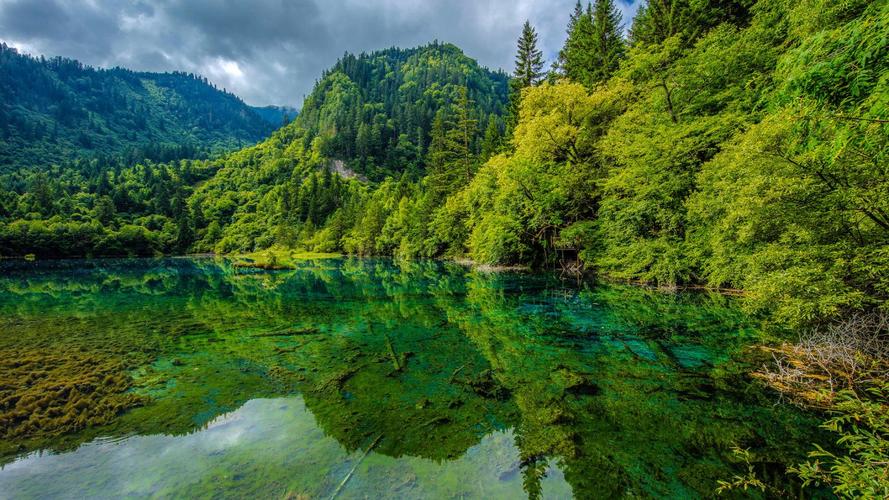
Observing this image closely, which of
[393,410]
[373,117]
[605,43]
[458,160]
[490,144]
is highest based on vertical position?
[373,117]

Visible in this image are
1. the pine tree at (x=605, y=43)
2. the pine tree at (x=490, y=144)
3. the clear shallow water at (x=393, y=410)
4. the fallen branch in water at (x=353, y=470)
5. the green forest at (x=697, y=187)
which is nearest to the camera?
the fallen branch in water at (x=353, y=470)

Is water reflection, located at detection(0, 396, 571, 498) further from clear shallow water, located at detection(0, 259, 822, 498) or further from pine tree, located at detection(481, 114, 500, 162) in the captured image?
pine tree, located at detection(481, 114, 500, 162)

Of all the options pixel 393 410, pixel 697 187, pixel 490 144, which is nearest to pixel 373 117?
pixel 490 144

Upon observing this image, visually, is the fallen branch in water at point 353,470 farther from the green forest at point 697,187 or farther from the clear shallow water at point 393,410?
the green forest at point 697,187

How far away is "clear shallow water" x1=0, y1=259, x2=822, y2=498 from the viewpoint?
4.50 meters

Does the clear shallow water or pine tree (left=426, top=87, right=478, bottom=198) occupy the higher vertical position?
pine tree (left=426, top=87, right=478, bottom=198)

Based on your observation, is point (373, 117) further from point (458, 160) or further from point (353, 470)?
point (353, 470)

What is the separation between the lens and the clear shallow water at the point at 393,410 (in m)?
4.50

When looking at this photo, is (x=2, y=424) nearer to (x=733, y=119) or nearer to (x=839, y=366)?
(x=839, y=366)

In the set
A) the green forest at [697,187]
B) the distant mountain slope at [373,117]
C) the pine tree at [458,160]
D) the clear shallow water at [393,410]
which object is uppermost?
the distant mountain slope at [373,117]

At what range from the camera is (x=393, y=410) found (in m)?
6.34

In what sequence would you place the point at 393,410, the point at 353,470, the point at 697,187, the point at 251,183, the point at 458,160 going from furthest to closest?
the point at 251,183 → the point at 458,160 → the point at 697,187 → the point at 393,410 → the point at 353,470

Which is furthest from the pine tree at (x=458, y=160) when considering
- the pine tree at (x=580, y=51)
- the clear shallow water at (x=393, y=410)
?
the clear shallow water at (x=393, y=410)

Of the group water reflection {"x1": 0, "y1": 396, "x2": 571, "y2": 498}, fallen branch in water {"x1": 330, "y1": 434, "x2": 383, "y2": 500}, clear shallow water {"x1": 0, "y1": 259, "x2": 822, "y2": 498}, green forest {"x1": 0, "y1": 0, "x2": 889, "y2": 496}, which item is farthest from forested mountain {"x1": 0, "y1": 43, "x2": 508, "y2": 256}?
water reflection {"x1": 0, "y1": 396, "x2": 571, "y2": 498}
